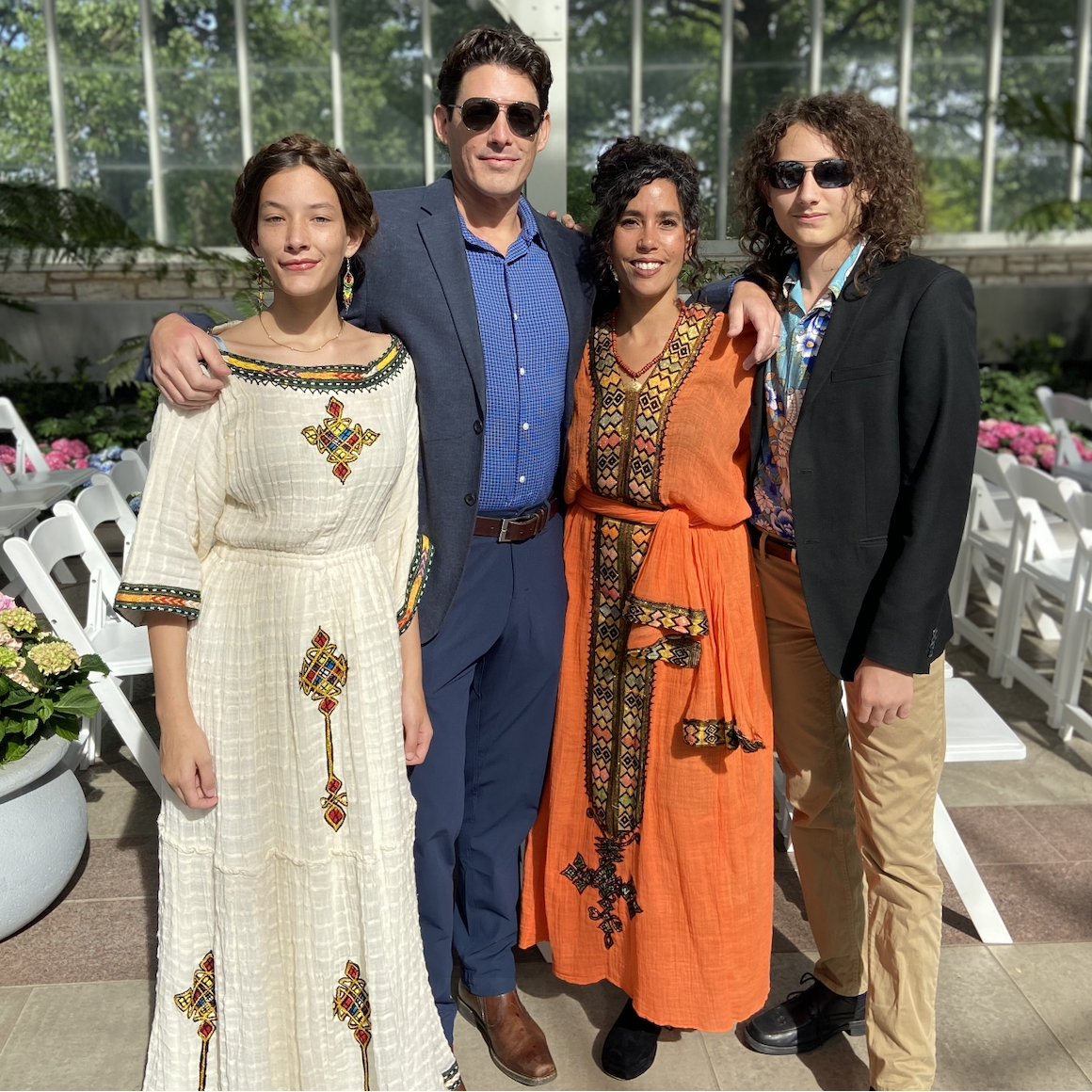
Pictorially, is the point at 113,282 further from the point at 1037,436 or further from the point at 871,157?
the point at 871,157

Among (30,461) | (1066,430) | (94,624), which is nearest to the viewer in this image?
(94,624)

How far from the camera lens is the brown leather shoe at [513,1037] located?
251 centimetres

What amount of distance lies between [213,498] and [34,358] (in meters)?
8.30

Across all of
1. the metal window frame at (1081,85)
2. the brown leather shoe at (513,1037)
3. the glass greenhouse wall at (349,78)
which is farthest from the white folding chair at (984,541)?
the metal window frame at (1081,85)

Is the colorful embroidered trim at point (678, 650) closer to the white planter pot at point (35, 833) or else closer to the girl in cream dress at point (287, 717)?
the girl in cream dress at point (287, 717)

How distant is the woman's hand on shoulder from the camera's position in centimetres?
197

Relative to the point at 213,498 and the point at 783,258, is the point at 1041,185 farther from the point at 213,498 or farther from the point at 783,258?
the point at 213,498

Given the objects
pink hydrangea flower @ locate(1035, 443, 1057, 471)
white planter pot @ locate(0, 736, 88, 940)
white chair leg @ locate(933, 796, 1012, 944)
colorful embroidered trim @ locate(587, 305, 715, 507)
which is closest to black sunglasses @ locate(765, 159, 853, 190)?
colorful embroidered trim @ locate(587, 305, 715, 507)

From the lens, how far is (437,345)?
7.48 feet

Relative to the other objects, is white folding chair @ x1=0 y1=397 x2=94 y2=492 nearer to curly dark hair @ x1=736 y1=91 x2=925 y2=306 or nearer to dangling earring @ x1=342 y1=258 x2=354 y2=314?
dangling earring @ x1=342 y1=258 x2=354 y2=314

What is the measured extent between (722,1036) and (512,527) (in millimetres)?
1333

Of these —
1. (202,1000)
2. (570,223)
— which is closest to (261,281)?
(570,223)

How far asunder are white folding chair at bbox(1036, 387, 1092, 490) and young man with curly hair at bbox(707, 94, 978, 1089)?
174 inches

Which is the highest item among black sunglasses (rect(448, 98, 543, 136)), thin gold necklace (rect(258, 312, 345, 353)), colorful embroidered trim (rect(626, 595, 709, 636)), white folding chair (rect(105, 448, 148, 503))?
black sunglasses (rect(448, 98, 543, 136))
